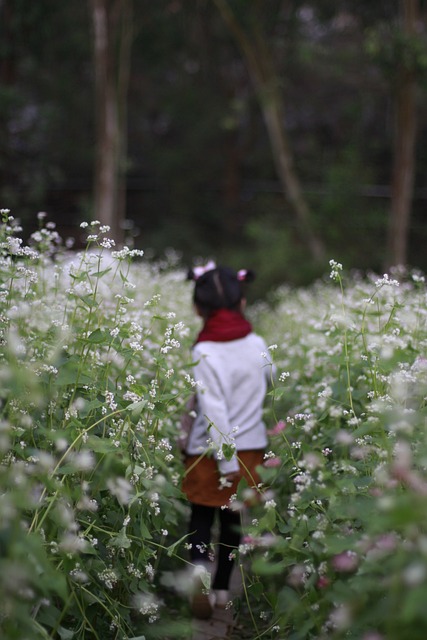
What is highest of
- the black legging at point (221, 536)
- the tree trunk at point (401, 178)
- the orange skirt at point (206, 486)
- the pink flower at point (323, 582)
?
the tree trunk at point (401, 178)

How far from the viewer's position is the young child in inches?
137

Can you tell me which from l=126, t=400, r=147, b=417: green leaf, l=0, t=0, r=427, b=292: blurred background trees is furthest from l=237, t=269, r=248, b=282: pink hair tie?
l=0, t=0, r=427, b=292: blurred background trees

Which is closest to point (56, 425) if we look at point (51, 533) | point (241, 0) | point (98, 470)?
point (98, 470)

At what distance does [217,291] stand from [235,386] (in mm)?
471

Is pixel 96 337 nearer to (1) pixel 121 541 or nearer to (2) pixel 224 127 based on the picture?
(1) pixel 121 541

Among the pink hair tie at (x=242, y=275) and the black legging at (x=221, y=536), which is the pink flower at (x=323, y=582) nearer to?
the black legging at (x=221, y=536)

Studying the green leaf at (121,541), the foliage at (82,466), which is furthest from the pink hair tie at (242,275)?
the green leaf at (121,541)

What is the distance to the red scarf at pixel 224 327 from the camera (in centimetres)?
364

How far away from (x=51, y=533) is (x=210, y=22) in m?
19.0

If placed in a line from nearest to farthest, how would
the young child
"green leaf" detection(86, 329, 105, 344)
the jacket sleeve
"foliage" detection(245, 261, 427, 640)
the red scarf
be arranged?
"foliage" detection(245, 261, 427, 640) → "green leaf" detection(86, 329, 105, 344) → the jacket sleeve → the young child → the red scarf

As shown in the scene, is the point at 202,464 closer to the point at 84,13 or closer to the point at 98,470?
the point at 98,470

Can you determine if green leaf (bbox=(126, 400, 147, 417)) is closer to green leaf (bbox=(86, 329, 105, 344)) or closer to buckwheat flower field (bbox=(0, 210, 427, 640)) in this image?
buckwheat flower field (bbox=(0, 210, 427, 640))

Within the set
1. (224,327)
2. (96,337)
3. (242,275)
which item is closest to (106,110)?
(242,275)

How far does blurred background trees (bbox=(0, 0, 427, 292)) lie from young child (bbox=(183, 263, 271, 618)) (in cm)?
1043
